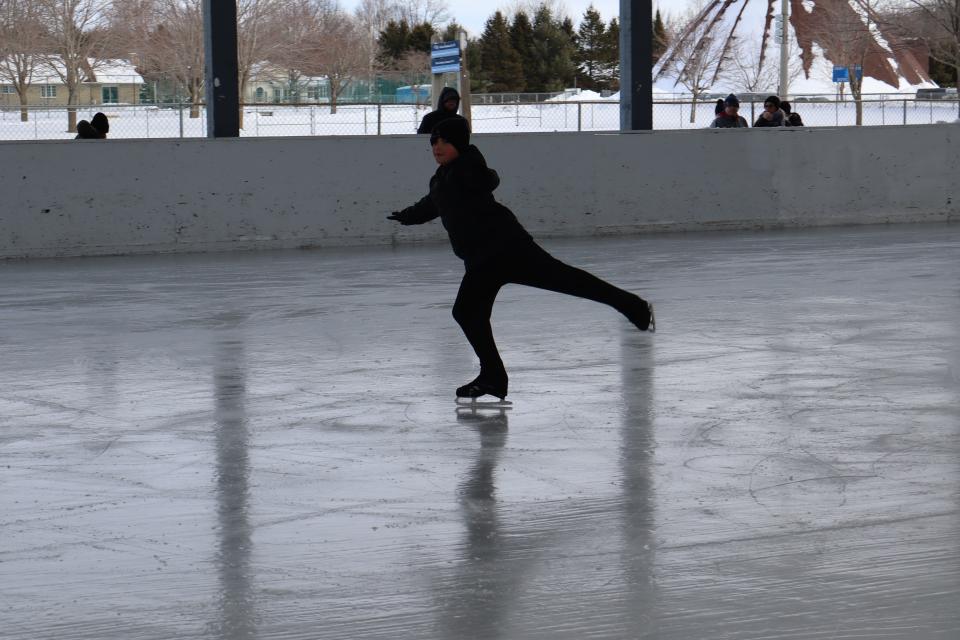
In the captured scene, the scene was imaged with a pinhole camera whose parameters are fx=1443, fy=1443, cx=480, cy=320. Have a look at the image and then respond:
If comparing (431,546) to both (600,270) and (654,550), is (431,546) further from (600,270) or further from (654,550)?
(600,270)

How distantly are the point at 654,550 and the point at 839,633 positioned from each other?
970 mm

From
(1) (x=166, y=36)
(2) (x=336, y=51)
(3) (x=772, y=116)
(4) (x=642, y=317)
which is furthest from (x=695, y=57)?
(4) (x=642, y=317)

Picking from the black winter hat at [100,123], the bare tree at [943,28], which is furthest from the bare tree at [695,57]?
the black winter hat at [100,123]

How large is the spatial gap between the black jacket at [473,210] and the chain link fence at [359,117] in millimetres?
17529

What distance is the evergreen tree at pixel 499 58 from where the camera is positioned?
220 feet

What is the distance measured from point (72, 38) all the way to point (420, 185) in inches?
1370

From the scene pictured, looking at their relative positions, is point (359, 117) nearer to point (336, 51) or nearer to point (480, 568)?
point (336, 51)

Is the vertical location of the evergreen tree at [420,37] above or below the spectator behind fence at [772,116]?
above

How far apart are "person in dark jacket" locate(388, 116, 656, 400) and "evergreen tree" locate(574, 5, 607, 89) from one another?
212ft

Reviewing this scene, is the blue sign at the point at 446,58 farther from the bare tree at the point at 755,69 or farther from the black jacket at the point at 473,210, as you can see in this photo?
the bare tree at the point at 755,69

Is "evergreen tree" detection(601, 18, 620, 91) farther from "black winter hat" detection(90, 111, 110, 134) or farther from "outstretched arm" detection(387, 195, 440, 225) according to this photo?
"outstretched arm" detection(387, 195, 440, 225)

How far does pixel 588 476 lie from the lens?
6.00 m

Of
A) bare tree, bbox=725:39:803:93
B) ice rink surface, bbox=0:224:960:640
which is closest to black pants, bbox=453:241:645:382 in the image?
ice rink surface, bbox=0:224:960:640

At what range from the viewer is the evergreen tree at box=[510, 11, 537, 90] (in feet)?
228
